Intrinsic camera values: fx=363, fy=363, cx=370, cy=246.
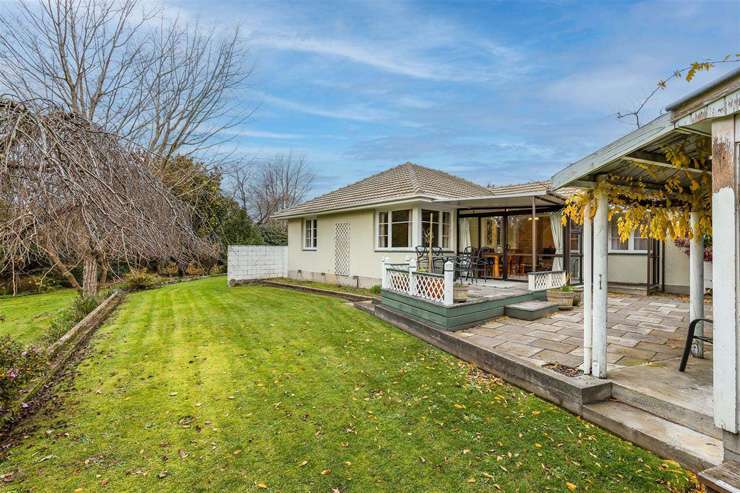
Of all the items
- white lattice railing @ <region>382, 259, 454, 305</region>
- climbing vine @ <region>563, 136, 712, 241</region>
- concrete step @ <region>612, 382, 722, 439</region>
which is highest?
climbing vine @ <region>563, 136, 712, 241</region>

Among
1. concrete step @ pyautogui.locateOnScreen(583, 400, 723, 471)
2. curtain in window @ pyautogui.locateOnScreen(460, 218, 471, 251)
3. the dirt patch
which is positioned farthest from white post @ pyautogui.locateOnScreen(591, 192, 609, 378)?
curtain in window @ pyautogui.locateOnScreen(460, 218, 471, 251)

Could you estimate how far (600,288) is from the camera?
4.13 m

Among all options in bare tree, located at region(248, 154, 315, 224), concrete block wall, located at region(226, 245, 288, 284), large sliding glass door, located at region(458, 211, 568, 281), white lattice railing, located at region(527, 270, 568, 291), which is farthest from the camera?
bare tree, located at region(248, 154, 315, 224)

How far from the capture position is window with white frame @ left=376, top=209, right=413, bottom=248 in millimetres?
11430

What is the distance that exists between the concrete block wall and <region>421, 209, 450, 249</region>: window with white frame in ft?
27.6

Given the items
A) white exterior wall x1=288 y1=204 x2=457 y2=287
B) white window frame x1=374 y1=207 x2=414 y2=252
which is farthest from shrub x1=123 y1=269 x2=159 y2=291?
white window frame x1=374 y1=207 x2=414 y2=252

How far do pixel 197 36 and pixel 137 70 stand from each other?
2.08 metres

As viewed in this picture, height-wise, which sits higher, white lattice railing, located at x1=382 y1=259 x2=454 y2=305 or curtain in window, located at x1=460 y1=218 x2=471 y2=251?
curtain in window, located at x1=460 y1=218 x2=471 y2=251

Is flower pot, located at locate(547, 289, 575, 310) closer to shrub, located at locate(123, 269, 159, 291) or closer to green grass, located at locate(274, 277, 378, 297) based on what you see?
green grass, located at locate(274, 277, 378, 297)

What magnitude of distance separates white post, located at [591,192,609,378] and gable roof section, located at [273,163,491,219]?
640 centimetres

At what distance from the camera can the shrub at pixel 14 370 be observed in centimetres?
346

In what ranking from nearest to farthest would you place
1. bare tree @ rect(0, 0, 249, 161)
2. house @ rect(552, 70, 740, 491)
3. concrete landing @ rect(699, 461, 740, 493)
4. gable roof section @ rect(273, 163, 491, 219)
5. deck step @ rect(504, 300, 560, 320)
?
concrete landing @ rect(699, 461, 740, 493) < house @ rect(552, 70, 740, 491) < deck step @ rect(504, 300, 560, 320) < bare tree @ rect(0, 0, 249, 161) < gable roof section @ rect(273, 163, 491, 219)

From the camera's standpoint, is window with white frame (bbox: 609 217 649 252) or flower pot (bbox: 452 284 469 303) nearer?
flower pot (bbox: 452 284 469 303)

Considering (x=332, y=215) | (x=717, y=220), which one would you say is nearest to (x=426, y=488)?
(x=717, y=220)
